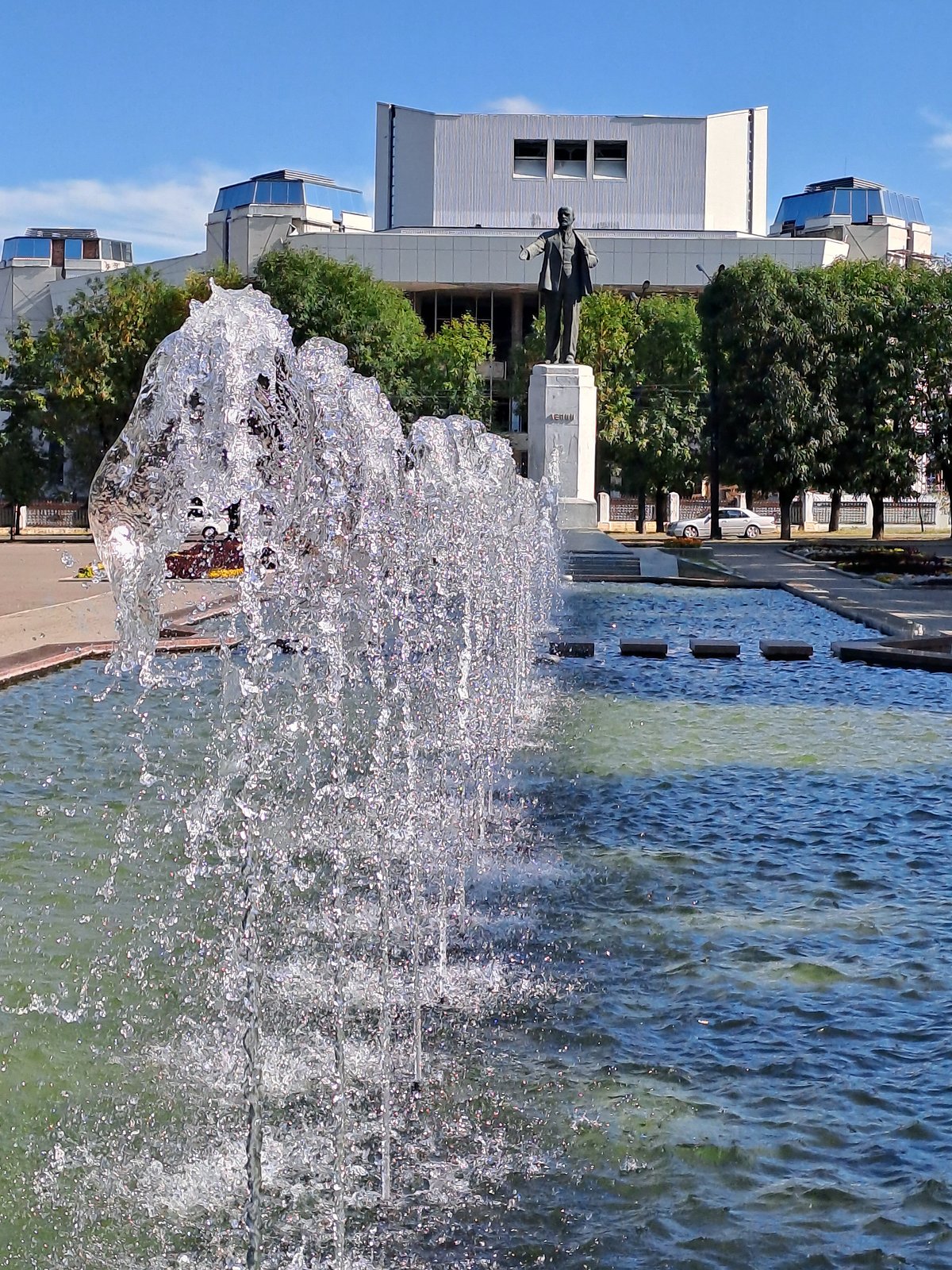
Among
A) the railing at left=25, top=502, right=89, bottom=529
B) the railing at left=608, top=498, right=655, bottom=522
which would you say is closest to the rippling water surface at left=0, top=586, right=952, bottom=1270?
the railing at left=25, top=502, right=89, bottom=529

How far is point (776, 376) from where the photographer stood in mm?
41156

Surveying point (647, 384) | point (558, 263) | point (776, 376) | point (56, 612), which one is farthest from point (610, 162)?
point (56, 612)

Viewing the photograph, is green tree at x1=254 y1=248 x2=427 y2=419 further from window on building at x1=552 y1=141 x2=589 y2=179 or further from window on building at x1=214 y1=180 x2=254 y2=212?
window on building at x1=214 y1=180 x2=254 y2=212

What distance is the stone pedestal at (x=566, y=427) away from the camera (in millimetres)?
26094

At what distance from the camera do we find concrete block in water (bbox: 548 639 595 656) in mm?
12984

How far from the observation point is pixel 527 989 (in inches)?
193

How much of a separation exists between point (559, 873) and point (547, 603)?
1126cm

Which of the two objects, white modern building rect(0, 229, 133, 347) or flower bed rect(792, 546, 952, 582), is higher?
white modern building rect(0, 229, 133, 347)

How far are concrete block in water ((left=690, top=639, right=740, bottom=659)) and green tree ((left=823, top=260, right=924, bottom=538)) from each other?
98.5 ft

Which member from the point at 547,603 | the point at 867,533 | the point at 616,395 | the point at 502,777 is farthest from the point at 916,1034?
the point at 867,533

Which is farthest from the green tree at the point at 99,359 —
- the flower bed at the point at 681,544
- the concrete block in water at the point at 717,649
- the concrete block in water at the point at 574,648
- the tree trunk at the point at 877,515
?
the concrete block in water at the point at 717,649

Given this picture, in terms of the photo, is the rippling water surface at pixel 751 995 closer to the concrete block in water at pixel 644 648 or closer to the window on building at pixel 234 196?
the concrete block in water at pixel 644 648

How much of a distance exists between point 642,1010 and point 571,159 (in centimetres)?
6080

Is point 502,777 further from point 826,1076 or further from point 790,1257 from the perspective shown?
point 790,1257
